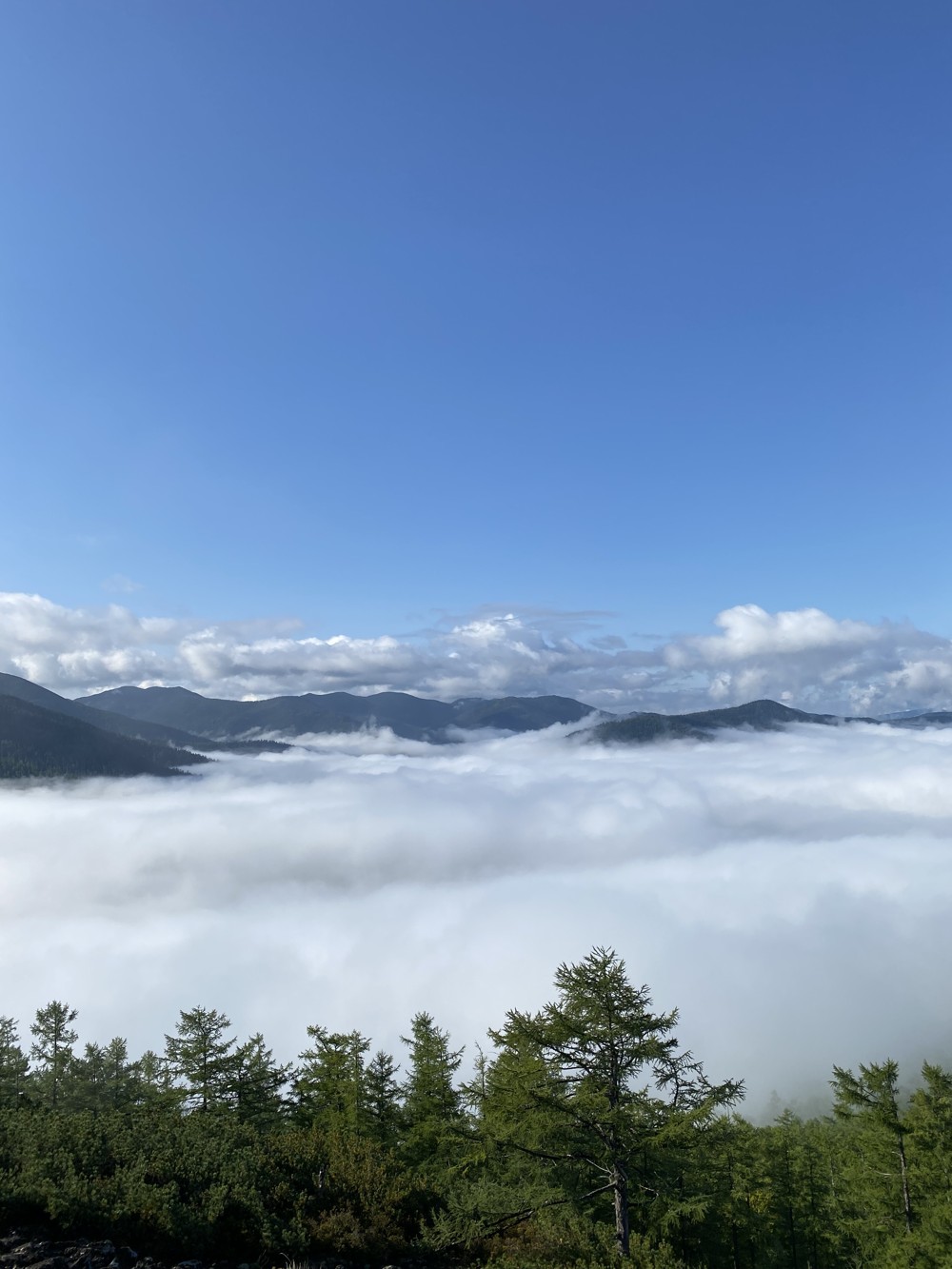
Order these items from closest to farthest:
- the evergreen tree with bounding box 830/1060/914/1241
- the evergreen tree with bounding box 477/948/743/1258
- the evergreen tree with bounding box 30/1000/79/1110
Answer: the evergreen tree with bounding box 477/948/743/1258 < the evergreen tree with bounding box 830/1060/914/1241 < the evergreen tree with bounding box 30/1000/79/1110

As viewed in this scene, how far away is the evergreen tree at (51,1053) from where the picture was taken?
133 feet

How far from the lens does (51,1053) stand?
44219 mm

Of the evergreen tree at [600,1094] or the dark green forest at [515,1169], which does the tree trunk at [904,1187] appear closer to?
the dark green forest at [515,1169]

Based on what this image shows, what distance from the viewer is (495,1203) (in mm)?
17391

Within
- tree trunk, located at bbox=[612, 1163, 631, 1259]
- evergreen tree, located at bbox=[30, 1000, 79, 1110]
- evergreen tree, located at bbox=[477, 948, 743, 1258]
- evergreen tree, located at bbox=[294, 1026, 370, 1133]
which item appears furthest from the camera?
evergreen tree, located at bbox=[30, 1000, 79, 1110]

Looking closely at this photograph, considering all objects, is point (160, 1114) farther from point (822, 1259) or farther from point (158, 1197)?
point (822, 1259)

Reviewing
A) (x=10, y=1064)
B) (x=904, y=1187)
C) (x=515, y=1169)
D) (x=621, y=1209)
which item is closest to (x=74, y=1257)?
(x=515, y=1169)

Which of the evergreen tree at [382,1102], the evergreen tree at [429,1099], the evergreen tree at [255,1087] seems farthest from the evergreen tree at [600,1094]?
the evergreen tree at [255,1087]

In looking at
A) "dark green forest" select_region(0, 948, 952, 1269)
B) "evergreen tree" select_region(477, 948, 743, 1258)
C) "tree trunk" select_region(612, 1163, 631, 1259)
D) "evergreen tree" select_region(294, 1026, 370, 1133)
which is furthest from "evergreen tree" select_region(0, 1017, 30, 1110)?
"tree trunk" select_region(612, 1163, 631, 1259)

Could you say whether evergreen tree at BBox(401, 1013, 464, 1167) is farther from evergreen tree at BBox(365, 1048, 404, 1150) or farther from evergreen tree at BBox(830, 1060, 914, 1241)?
evergreen tree at BBox(830, 1060, 914, 1241)

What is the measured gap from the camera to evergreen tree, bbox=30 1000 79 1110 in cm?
4069

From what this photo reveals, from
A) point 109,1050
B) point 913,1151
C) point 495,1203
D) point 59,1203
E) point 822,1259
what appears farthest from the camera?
point 109,1050

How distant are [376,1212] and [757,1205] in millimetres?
43519

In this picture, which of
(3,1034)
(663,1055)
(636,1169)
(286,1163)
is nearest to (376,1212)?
(286,1163)
